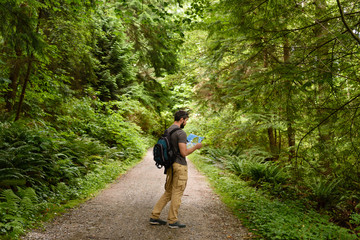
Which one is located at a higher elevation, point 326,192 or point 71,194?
point 326,192

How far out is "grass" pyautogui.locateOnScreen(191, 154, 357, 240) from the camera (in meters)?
3.99

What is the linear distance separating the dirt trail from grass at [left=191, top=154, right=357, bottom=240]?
0.29m

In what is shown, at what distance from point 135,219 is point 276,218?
2.74 m

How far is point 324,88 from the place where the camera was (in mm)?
5250

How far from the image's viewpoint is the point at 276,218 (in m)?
4.64

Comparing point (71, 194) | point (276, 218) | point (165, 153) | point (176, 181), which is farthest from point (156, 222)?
point (71, 194)

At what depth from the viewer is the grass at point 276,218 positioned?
399 cm

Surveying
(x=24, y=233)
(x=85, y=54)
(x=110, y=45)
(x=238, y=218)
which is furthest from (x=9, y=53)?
(x=110, y=45)

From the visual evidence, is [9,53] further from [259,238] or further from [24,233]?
[259,238]

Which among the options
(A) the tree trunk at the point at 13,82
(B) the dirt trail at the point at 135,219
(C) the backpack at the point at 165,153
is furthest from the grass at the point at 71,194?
(A) the tree trunk at the point at 13,82

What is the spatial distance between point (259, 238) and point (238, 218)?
1.08 m

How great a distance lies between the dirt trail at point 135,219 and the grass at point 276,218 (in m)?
0.29

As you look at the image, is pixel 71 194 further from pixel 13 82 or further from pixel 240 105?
pixel 240 105

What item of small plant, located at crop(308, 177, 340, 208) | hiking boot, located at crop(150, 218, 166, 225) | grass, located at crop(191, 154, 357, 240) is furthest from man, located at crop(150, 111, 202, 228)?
small plant, located at crop(308, 177, 340, 208)
